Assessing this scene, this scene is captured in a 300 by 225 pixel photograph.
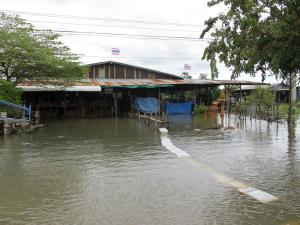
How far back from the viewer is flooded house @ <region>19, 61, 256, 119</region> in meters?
28.0

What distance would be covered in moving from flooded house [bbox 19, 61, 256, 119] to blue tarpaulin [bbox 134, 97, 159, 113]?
24.5 inches

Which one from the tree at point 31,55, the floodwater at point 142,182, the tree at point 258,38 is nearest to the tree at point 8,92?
the tree at point 31,55

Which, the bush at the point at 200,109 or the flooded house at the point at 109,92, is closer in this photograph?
the flooded house at the point at 109,92

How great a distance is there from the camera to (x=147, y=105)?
93.9 ft

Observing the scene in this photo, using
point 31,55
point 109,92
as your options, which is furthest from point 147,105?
point 31,55

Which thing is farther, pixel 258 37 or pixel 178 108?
pixel 178 108

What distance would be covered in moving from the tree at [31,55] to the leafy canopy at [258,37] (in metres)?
12.6

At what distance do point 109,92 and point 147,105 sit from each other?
4098 millimetres

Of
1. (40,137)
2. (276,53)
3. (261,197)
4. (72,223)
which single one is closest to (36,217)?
(72,223)

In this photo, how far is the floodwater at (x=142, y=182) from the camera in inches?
241

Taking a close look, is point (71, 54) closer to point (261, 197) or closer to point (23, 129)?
point (23, 129)

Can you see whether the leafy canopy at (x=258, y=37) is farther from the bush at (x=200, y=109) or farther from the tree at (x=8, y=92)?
the bush at (x=200, y=109)

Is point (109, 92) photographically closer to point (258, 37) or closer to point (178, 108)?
point (178, 108)

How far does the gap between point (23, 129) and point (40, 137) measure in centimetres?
237
